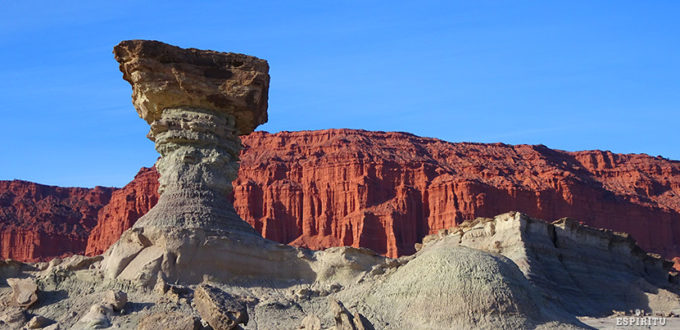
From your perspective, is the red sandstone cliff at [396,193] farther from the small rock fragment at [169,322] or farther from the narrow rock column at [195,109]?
the small rock fragment at [169,322]

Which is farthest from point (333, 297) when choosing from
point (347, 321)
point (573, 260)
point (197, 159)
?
point (573, 260)

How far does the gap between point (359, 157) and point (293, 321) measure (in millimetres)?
94582

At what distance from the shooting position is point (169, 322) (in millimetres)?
18219

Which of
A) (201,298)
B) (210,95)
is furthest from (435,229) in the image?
(201,298)

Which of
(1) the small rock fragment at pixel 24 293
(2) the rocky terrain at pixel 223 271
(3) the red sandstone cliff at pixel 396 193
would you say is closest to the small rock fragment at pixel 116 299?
(2) the rocky terrain at pixel 223 271

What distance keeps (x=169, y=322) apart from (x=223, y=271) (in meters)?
7.91

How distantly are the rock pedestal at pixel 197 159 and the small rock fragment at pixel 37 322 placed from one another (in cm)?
297

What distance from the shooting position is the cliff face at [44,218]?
122 metres

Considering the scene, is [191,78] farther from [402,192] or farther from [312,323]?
[402,192]

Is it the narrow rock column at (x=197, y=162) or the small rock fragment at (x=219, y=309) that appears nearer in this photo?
the small rock fragment at (x=219, y=309)

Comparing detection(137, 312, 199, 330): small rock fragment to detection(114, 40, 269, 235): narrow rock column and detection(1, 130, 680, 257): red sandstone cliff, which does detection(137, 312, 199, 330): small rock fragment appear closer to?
detection(114, 40, 269, 235): narrow rock column

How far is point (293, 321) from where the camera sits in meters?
23.1

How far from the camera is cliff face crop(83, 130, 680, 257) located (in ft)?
360

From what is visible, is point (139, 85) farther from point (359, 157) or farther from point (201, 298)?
point (359, 157)
